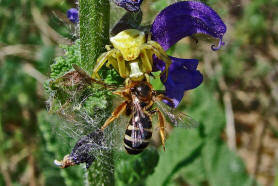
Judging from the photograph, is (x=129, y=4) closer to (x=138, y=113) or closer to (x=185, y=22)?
(x=185, y=22)

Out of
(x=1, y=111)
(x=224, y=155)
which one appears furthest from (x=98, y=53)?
(x=1, y=111)

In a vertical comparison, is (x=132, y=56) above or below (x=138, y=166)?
above

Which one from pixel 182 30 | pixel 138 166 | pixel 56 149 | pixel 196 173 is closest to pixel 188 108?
pixel 196 173

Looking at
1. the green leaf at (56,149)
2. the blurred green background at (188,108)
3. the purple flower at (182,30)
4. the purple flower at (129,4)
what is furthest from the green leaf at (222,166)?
the purple flower at (129,4)

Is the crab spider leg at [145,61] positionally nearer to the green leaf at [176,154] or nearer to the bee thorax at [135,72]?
the bee thorax at [135,72]

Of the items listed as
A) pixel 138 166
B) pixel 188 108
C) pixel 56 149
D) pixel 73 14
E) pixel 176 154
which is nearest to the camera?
pixel 73 14

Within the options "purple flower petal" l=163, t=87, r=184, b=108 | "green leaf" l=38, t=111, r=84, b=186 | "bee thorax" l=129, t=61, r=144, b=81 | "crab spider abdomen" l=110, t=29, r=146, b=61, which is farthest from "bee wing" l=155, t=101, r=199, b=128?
"green leaf" l=38, t=111, r=84, b=186
